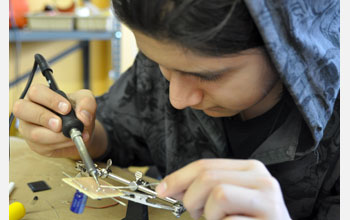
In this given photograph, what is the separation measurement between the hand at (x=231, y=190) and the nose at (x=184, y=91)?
5.0 inches

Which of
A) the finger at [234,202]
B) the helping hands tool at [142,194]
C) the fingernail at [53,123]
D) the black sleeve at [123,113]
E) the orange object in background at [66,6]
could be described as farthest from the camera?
the orange object in background at [66,6]

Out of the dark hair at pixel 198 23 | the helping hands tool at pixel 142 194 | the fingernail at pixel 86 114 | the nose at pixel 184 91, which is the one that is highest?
the dark hair at pixel 198 23

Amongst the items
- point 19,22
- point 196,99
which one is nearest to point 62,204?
point 196,99

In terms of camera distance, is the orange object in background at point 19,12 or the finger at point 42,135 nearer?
the finger at point 42,135

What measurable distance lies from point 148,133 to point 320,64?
470mm

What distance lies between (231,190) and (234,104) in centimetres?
19

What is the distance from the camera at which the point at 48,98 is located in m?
0.69

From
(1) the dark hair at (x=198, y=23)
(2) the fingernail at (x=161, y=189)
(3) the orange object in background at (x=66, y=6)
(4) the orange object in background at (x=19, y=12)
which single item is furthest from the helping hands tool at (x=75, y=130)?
(3) the orange object in background at (x=66, y=6)

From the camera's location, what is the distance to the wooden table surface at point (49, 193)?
613mm

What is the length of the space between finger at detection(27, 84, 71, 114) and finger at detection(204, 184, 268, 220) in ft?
1.06

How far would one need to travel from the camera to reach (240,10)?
1.68 ft

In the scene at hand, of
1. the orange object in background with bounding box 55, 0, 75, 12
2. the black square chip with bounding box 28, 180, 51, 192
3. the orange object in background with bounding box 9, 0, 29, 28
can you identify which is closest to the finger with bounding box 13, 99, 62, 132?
the black square chip with bounding box 28, 180, 51, 192

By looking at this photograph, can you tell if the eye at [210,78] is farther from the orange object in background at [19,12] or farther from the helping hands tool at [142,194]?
the orange object in background at [19,12]

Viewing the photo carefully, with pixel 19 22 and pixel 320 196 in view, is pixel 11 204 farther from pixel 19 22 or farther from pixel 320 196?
pixel 19 22
